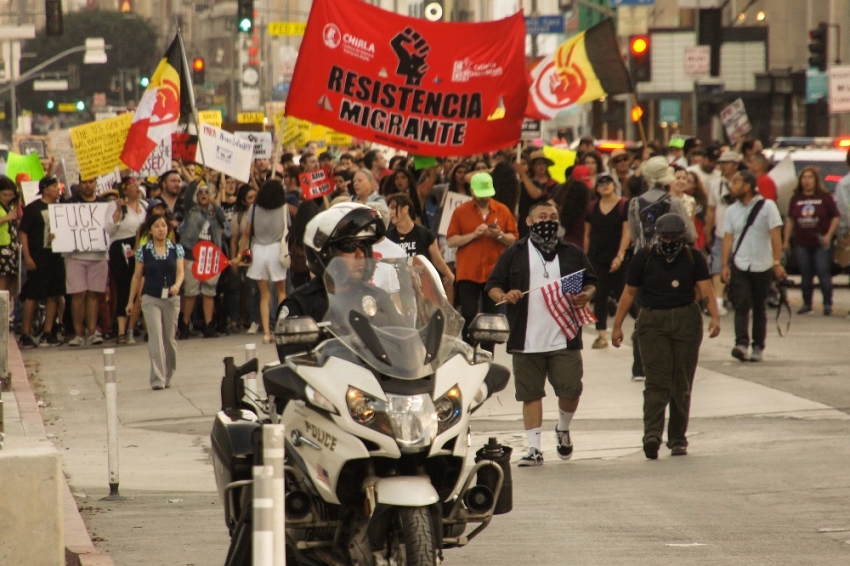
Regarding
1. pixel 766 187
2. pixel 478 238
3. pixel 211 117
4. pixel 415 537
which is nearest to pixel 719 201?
pixel 766 187

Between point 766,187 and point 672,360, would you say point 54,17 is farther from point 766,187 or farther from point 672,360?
point 672,360

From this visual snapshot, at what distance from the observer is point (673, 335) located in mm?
10508

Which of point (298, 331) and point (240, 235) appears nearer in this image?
point (298, 331)

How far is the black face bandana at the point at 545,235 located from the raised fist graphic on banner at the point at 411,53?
5231mm

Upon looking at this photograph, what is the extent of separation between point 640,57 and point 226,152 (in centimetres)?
1170

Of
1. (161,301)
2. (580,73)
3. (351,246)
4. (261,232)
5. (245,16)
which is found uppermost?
(245,16)

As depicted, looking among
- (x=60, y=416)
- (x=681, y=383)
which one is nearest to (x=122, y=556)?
(x=681, y=383)

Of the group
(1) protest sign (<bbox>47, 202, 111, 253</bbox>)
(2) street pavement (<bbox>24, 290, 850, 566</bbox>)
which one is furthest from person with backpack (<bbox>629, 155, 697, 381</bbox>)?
(1) protest sign (<bbox>47, 202, 111, 253</bbox>)

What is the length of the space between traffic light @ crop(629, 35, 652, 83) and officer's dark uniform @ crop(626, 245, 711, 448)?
1792cm

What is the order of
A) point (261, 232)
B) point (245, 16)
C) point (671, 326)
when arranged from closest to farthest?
point (671, 326)
point (261, 232)
point (245, 16)

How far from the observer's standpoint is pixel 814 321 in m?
18.2

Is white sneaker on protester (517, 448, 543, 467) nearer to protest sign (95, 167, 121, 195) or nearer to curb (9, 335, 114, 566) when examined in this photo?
curb (9, 335, 114, 566)

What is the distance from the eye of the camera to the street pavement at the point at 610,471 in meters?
7.66

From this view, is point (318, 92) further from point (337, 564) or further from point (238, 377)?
point (337, 564)
